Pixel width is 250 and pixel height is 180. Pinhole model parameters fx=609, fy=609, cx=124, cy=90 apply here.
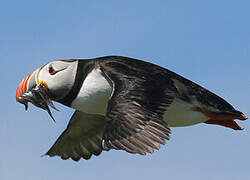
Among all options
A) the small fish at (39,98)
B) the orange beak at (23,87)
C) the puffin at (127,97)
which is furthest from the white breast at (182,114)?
the orange beak at (23,87)

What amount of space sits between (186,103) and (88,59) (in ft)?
6.23

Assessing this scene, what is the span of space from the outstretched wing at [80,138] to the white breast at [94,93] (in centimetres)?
170

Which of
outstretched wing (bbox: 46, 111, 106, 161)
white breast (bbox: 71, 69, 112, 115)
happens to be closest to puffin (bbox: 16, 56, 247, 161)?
white breast (bbox: 71, 69, 112, 115)

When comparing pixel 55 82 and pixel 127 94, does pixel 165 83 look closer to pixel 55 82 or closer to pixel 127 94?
pixel 127 94

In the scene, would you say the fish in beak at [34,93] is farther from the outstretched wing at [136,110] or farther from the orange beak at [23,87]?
the outstretched wing at [136,110]

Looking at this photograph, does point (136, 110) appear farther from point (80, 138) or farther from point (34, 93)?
point (80, 138)

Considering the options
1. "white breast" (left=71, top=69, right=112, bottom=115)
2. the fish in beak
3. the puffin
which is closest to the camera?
the puffin

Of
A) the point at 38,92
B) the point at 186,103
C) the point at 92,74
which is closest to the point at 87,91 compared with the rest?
the point at 92,74

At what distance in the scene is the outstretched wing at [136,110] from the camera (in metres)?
8.05

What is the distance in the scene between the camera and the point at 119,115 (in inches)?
329

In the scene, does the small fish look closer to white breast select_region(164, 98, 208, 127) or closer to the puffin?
the puffin

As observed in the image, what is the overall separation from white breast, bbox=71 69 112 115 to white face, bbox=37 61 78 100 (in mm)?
301

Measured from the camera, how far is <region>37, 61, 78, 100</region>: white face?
10.3m

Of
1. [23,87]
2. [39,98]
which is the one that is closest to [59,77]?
[39,98]
